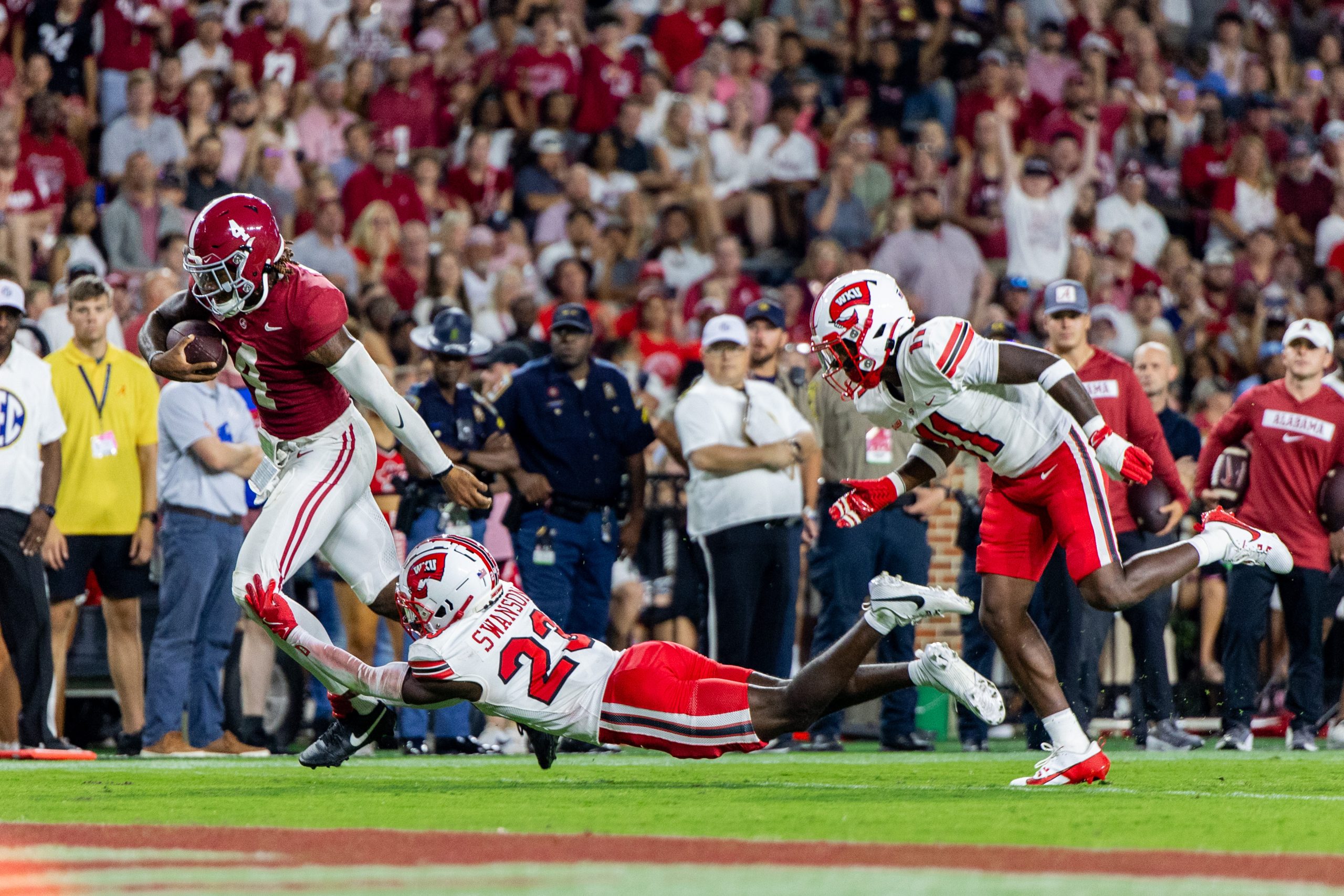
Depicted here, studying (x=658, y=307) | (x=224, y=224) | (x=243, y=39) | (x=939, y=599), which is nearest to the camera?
(x=939, y=599)

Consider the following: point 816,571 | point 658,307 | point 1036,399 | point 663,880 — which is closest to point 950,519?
point 816,571

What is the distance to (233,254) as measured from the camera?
7590 mm

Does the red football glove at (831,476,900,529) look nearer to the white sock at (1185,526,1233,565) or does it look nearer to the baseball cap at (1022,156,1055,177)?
the white sock at (1185,526,1233,565)

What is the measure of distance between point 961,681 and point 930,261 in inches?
365

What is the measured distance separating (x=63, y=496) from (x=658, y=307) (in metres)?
5.66

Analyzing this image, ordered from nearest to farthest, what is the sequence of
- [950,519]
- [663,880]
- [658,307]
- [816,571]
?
Answer: [663,880], [816,571], [950,519], [658,307]

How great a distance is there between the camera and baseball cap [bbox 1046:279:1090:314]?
10.0 metres

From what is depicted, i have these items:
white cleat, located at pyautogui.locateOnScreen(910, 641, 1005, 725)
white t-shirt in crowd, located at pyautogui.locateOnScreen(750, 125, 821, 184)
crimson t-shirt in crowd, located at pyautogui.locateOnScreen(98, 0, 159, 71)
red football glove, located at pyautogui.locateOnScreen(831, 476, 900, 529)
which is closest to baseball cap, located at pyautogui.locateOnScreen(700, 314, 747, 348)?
red football glove, located at pyautogui.locateOnScreen(831, 476, 900, 529)

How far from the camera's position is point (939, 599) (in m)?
7.03

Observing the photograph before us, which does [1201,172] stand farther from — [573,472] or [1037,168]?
[573,472]

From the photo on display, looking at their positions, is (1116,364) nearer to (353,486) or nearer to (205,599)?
(353,486)

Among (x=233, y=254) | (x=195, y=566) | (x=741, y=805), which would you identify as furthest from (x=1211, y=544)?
(x=195, y=566)

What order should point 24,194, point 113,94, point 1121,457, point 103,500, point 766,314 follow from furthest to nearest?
point 113,94 < point 24,194 < point 766,314 < point 103,500 < point 1121,457

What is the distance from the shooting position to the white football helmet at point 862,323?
24.0ft
